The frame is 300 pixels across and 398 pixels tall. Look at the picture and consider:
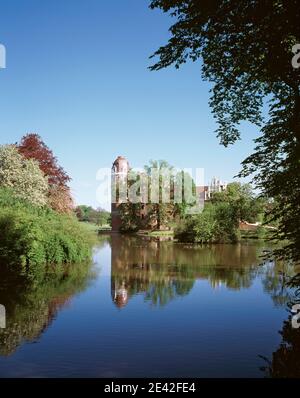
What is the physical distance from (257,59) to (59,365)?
8005 millimetres

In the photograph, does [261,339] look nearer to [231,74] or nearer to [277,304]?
[277,304]

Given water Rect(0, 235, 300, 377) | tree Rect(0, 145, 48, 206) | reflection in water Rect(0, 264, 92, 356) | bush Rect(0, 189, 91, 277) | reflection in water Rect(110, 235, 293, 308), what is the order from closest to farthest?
water Rect(0, 235, 300, 377), reflection in water Rect(0, 264, 92, 356), reflection in water Rect(110, 235, 293, 308), bush Rect(0, 189, 91, 277), tree Rect(0, 145, 48, 206)

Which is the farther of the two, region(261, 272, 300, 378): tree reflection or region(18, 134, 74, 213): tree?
region(18, 134, 74, 213): tree

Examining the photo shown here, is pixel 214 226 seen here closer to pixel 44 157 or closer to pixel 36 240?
pixel 44 157

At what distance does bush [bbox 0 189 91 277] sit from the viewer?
1873 cm

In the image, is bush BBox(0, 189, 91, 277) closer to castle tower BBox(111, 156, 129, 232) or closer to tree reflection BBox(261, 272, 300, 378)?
tree reflection BBox(261, 272, 300, 378)

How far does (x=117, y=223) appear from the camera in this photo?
7356cm

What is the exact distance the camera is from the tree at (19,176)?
31516 millimetres

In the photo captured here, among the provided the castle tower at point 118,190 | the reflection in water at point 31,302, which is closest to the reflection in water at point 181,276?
the reflection in water at point 31,302

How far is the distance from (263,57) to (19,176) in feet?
81.6

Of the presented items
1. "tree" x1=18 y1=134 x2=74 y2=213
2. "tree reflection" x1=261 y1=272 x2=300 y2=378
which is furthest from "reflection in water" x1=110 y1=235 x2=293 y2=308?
"tree" x1=18 y1=134 x2=74 y2=213

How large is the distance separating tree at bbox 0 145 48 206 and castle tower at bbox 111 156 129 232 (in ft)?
122

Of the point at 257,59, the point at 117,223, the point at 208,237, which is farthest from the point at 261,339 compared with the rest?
the point at 117,223

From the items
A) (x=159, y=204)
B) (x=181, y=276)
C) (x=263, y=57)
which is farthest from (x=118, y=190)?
(x=263, y=57)
